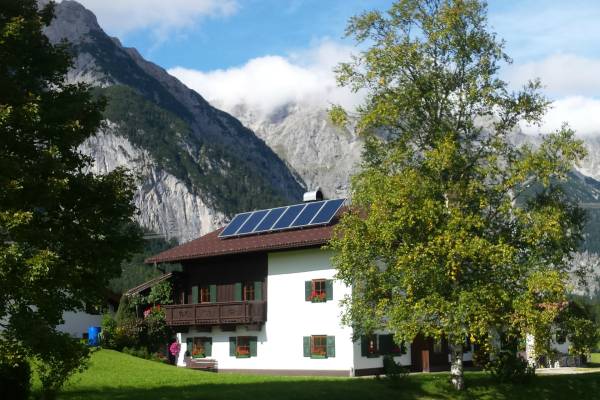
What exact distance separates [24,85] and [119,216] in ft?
13.7

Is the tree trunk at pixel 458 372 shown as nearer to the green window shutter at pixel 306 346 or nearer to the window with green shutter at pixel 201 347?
the green window shutter at pixel 306 346

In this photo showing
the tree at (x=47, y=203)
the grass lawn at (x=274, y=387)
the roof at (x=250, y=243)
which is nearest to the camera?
the tree at (x=47, y=203)

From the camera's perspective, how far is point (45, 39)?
64.6 feet

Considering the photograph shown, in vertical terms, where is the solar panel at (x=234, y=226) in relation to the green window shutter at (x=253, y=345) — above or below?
above

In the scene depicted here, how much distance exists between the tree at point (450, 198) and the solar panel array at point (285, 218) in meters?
11.1

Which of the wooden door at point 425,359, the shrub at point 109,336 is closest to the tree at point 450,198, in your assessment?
the wooden door at point 425,359

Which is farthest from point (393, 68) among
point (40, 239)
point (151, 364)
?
point (151, 364)

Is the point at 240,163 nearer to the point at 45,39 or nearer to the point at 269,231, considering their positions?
the point at 269,231

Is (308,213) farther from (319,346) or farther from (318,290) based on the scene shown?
(319,346)

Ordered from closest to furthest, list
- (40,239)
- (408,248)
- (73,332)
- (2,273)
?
(2,273) → (40,239) → (408,248) → (73,332)

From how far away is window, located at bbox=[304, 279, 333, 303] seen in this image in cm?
3638

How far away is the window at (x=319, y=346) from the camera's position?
36.0 metres

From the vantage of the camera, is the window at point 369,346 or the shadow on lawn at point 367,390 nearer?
the shadow on lawn at point 367,390

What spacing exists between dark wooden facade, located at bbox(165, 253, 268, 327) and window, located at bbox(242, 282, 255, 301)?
15 centimetres
